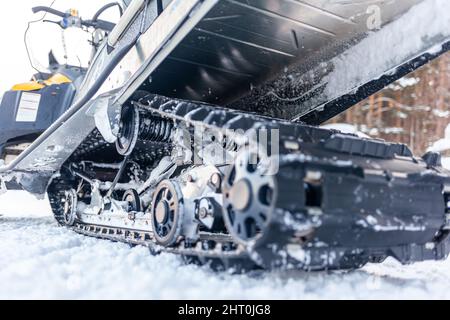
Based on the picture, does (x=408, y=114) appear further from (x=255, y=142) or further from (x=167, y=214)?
(x=255, y=142)

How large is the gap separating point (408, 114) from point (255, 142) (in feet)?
35.8

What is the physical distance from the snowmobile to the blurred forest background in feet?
28.4

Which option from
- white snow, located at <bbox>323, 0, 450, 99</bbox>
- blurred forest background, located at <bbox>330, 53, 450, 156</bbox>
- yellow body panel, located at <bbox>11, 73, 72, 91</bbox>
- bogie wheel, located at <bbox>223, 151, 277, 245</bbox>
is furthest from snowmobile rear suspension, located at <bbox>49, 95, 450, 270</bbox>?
blurred forest background, located at <bbox>330, 53, 450, 156</bbox>

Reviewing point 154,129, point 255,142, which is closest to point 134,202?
point 154,129

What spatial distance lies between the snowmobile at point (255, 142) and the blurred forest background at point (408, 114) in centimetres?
867

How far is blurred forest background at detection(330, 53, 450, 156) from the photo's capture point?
1078cm

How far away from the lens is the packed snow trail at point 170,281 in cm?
144

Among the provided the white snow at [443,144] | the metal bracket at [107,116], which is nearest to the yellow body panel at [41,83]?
the metal bracket at [107,116]

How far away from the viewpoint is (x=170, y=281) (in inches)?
63.0

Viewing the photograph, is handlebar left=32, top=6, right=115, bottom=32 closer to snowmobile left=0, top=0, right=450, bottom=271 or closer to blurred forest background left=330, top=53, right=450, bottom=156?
snowmobile left=0, top=0, right=450, bottom=271

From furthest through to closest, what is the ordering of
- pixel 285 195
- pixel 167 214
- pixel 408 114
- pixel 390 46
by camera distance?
pixel 408 114, pixel 390 46, pixel 167 214, pixel 285 195

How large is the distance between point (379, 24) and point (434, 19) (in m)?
0.28

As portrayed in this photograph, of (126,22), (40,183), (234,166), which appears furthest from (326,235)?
(40,183)

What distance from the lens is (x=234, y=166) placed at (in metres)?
1.60
